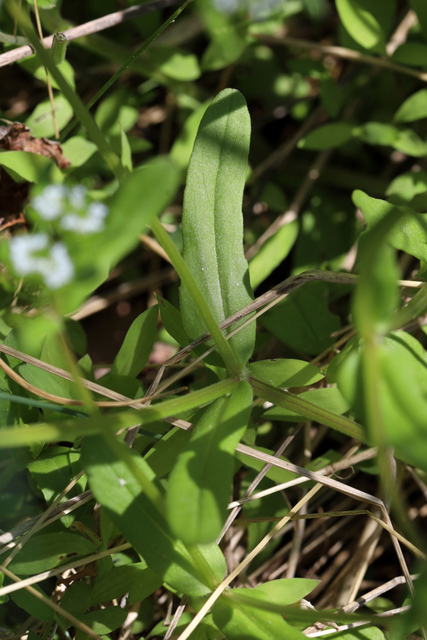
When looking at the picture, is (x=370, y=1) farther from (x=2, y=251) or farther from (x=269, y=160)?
(x=2, y=251)

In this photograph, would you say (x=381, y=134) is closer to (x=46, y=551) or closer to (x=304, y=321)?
(x=304, y=321)

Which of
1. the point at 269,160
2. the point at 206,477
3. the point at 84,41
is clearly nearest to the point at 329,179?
the point at 269,160

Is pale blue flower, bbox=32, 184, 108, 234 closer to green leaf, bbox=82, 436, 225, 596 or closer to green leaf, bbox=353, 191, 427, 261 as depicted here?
green leaf, bbox=82, 436, 225, 596

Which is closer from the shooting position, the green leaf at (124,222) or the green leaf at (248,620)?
the green leaf at (124,222)

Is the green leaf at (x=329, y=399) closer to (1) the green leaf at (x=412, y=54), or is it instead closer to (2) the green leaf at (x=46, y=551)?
(2) the green leaf at (x=46, y=551)

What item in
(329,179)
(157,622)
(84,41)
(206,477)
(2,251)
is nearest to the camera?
(2,251)

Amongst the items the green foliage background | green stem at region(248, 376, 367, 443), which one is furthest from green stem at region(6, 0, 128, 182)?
green stem at region(248, 376, 367, 443)

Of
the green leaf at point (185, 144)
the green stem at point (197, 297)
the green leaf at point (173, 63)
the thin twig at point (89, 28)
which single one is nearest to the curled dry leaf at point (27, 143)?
the thin twig at point (89, 28)
